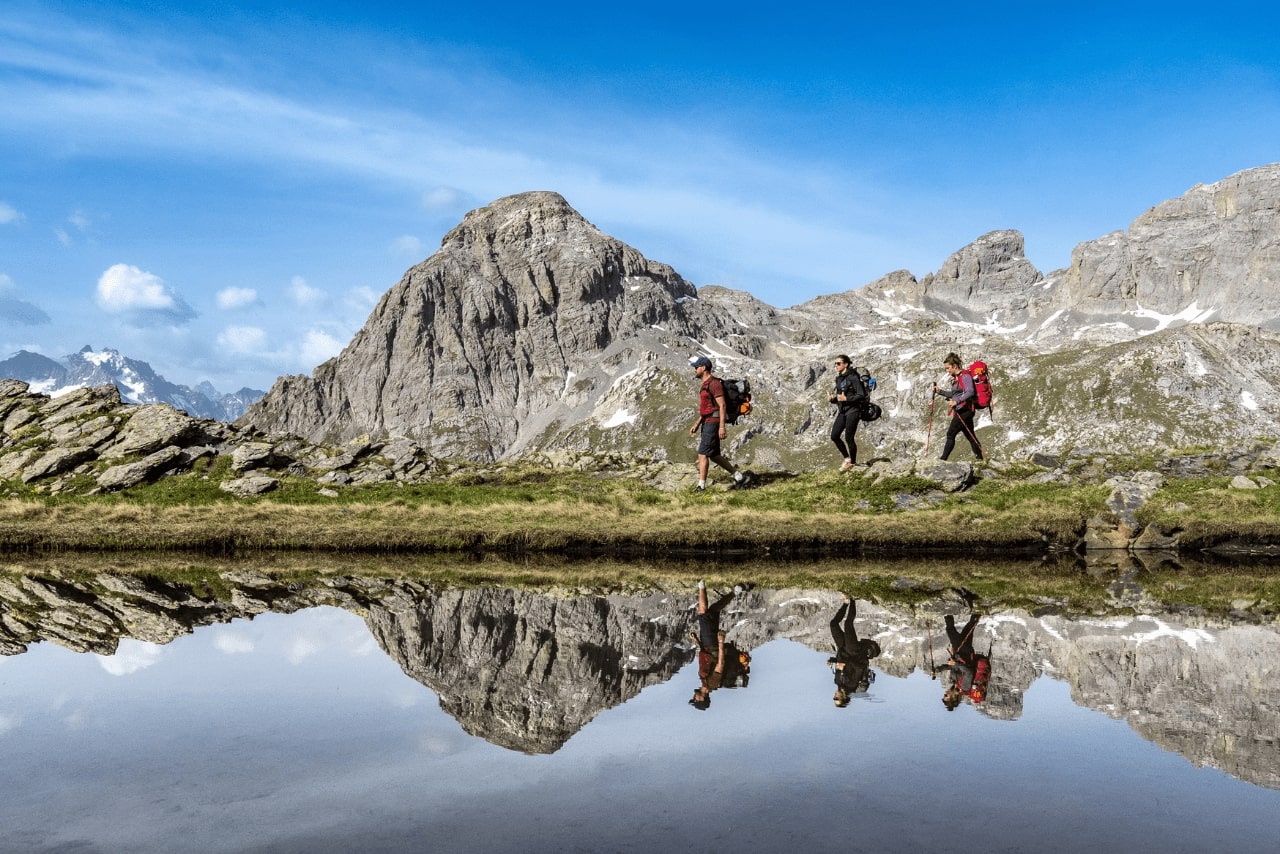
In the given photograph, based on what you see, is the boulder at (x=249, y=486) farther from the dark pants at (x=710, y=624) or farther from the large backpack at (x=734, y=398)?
the dark pants at (x=710, y=624)

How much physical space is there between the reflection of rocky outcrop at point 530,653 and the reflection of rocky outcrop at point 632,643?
1.6 inches

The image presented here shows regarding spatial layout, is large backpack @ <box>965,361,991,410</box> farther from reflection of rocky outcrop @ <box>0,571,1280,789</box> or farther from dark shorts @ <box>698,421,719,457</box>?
reflection of rocky outcrop @ <box>0,571,1280,789</box>

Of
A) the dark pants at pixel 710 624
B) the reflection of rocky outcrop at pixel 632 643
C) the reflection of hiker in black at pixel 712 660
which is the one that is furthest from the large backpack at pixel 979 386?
the reflection of hiker in black at pixel 712 660

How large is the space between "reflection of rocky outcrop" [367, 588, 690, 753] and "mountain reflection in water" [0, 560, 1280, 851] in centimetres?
7

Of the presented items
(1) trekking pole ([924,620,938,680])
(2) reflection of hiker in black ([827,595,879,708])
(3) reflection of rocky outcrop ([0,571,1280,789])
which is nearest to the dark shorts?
(3) reflection of rocky outcrop ([0,571,1280,789])

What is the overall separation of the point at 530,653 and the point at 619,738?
4.29m

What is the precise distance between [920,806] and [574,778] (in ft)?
11.1

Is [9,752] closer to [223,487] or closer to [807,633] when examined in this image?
[807,633]

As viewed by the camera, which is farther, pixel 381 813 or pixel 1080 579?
pixel 1080 579

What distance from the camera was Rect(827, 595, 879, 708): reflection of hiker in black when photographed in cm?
1257

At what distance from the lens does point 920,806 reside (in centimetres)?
848

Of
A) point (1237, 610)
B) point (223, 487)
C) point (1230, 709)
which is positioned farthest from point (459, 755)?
point (223, 487)

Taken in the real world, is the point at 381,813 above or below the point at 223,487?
below

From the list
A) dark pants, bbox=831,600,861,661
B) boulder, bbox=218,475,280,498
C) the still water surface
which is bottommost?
the still water surface
